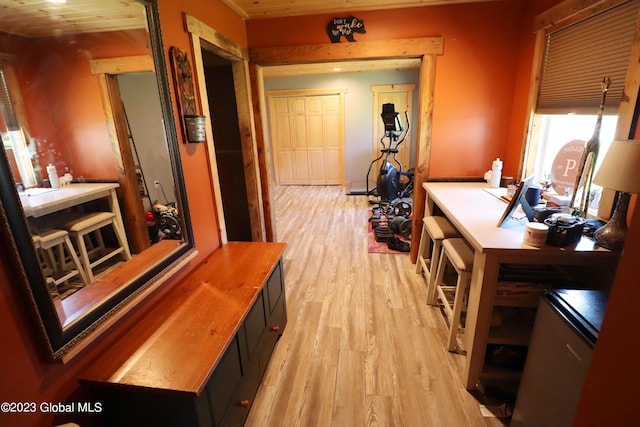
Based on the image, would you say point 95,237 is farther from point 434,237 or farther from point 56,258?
point 434,237

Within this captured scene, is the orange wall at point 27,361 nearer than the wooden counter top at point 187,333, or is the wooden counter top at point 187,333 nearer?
the orange wall at point 27,361

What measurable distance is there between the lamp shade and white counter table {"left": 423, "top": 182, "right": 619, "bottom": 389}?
0.37 metres

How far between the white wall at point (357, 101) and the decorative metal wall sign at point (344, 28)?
380 centimetres

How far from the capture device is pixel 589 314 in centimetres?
108

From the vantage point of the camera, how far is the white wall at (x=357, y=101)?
618cm

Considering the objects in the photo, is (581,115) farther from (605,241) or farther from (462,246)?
(462,246)

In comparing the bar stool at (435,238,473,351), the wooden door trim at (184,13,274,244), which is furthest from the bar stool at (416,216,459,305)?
the wooden door trim at (184,13,274,244)

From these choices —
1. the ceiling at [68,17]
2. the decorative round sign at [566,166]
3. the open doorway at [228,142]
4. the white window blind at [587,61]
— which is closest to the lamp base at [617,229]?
the white window blind at [587,61]

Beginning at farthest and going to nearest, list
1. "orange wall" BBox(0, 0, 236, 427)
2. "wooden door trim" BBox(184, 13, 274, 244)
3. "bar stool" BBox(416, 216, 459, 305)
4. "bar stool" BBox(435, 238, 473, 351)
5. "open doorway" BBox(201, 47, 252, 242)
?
"open doorway" BBox(201, 47, 252, 242)
"bar stool" BBox(416, 216, 459, 305)
"wooden door trim" BBox(184, 13, 274, 244)
"bar stool" BBox(435, 238, 473, 351)
"orange wall" BBox(0, 0, 236, 427)

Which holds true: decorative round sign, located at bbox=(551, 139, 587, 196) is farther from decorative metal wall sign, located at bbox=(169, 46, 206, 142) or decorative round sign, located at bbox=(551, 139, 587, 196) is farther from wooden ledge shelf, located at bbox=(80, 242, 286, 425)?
decorative metal wall sign, located at bbox=(169, 46, 206, 142)

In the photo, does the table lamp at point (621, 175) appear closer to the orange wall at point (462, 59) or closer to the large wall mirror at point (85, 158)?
the orange wall at point (462, 59)

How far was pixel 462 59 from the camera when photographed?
2617 mm

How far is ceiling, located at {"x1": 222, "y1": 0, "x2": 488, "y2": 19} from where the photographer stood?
8.00ft

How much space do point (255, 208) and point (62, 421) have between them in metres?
2.21
